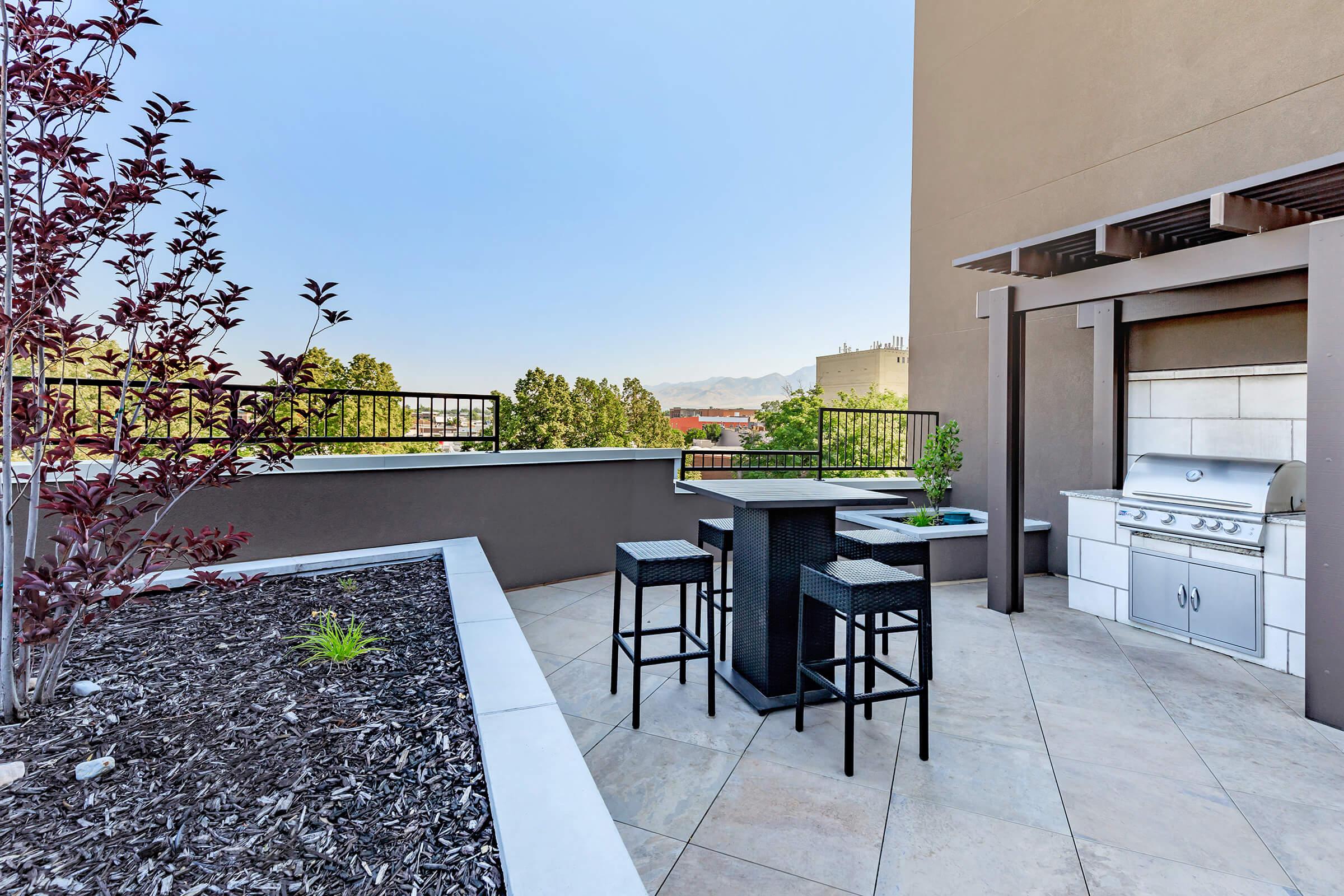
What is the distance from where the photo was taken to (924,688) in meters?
2.28

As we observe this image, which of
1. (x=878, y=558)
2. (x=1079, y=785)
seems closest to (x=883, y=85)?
(x=878, y=558)

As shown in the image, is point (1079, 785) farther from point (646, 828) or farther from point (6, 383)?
point (6, 383)

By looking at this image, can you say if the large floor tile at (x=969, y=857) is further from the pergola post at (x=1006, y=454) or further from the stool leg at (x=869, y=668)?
the pergola post at (x=1006, y=454)

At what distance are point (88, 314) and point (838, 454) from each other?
6199mm

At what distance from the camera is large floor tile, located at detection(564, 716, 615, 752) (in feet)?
8.05

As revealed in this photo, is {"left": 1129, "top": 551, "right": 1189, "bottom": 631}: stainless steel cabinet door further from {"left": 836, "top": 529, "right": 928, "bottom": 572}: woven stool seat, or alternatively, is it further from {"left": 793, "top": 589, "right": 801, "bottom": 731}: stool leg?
{"left": 793, "top": 589, "right": 801, "bottom": 731}: stool leg

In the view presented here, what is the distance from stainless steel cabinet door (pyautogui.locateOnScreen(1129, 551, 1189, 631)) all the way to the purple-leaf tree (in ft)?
15.9

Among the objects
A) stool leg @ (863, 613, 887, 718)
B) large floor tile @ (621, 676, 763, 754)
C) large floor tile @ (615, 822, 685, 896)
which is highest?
stool leg @ (863, 613, 887, 718)

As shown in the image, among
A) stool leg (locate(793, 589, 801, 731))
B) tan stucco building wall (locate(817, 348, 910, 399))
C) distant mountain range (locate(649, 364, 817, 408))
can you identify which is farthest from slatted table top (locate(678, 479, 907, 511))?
tan stucco building wall (locate(817, 348, 910, 399))

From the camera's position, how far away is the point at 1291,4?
12.8 feet

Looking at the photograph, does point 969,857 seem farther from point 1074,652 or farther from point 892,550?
point 1074,652

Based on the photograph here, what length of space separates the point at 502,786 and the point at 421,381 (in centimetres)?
2009

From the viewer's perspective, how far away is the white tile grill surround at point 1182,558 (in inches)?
126

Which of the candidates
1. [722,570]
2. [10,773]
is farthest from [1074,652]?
[10,773]
